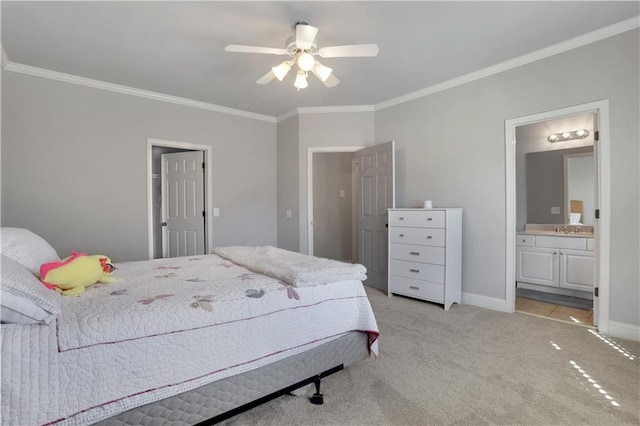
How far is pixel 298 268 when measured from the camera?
182cm

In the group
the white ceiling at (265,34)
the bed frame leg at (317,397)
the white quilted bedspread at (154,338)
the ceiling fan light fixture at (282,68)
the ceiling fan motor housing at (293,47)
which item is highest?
the white ceiling at (265,34)

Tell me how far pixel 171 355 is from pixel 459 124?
11.5 ft

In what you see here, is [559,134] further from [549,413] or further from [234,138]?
[234,138]

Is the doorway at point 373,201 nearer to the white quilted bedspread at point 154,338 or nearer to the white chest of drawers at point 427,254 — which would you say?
the white chest of drawers at point 427,254

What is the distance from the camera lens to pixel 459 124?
346 centimetres

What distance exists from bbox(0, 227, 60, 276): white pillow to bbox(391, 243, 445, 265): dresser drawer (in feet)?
10.2

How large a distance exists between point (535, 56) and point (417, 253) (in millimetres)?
2220

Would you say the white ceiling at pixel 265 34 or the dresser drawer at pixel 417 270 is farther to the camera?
the dresser drawer at pixel 417 270

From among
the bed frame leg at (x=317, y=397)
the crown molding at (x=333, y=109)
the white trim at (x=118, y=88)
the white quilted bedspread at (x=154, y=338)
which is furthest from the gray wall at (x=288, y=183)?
the bed frame leg at (x=317, y=397)

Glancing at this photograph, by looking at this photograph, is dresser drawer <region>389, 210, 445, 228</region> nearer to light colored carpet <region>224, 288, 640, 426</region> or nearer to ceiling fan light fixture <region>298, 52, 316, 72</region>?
light colored carpet <region>224, 288, 640, 426</region>

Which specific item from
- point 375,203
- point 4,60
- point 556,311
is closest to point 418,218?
point 375,203

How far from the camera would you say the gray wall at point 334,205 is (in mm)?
5645

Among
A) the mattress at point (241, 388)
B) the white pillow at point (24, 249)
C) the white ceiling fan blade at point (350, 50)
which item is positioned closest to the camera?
the mattress at point (241, 388)

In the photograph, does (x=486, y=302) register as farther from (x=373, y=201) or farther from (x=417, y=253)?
(x=373, y=201)
